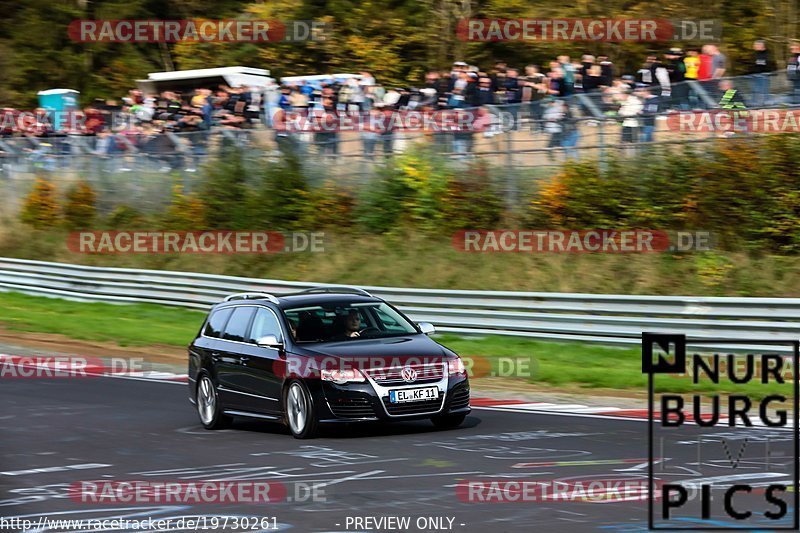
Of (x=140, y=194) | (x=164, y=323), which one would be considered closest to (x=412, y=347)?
(x=164, y=323)

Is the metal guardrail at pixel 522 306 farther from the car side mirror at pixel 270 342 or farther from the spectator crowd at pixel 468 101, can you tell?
the car side mirror at pixel 270 342

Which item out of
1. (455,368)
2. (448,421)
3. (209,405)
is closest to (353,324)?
(455,368)

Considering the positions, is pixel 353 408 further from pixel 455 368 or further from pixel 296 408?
pixel 455 368

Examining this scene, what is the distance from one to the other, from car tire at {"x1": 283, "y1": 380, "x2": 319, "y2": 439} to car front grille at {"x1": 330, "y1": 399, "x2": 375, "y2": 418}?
0.83 ft

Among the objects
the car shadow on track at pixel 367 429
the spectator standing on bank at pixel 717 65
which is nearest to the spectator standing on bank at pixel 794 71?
the spectator standing on bank at pixel 717 65

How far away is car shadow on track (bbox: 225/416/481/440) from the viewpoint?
13211mm

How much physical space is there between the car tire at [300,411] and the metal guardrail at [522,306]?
722 centimetres

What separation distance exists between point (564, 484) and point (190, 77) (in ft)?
84.4

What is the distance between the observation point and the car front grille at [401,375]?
12703mm

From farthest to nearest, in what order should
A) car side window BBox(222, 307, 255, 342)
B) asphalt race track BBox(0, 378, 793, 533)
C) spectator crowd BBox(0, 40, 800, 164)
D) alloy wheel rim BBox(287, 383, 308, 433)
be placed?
spectator crowd BBox(0, 40, 800, 164) → car side window BBox(222, 307, 255, 342) → alloy wheel rim BBox(287, 383, 308, 433) → asphalt race track BBox(0, 378, 793, 533)

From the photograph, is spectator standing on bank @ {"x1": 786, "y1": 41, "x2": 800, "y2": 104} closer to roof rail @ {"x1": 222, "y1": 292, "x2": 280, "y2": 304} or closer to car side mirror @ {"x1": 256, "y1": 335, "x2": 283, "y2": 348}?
roof rail @ {"x1": 222, "y1": 292, "x2": 280, "y2": 304}

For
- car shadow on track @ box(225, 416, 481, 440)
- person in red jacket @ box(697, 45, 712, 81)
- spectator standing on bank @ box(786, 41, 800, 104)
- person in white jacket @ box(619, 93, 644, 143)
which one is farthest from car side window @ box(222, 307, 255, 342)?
person in red jacket @ box(697, 45, 712, 81)

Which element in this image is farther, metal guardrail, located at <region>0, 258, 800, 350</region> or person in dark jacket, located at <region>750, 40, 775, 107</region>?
person in dark jacket, located at <region>750, 40, 775, 107</region>

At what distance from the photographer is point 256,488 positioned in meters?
9.96
